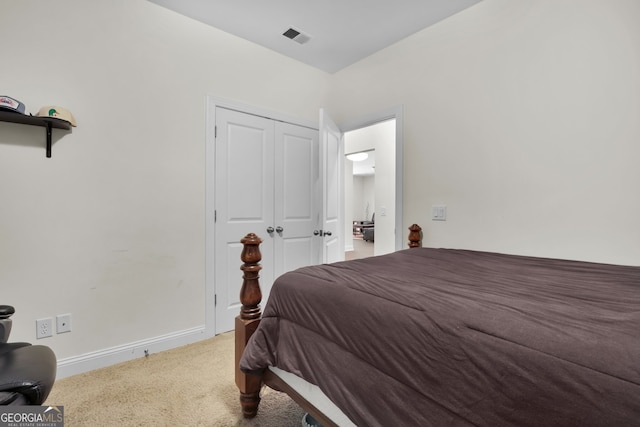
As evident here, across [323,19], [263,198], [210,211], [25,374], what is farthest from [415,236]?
[25,374]

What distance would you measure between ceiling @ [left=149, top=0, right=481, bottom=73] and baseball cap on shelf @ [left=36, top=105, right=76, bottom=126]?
44.5 inches

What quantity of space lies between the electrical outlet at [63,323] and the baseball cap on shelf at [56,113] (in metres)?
1.27

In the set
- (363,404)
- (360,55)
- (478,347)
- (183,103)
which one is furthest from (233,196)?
(478,347)

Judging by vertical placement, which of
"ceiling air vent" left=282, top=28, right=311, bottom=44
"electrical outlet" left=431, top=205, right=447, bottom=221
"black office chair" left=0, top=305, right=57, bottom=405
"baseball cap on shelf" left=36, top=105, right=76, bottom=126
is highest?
"ceiling air vent" left=282, top=28, right=311, bottom=44

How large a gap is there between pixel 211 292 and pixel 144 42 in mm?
2060

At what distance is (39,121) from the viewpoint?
5.97 ft

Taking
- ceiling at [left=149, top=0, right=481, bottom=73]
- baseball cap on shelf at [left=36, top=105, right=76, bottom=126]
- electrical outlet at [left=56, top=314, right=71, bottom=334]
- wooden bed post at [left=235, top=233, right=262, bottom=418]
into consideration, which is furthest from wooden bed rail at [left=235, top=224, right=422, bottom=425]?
ceiling at [left=149, top=0, right=481, bottom=73]

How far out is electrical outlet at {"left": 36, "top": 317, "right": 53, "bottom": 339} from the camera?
189 centimetres

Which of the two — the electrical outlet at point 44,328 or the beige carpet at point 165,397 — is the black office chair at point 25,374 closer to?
the beige carpet at point 165,397

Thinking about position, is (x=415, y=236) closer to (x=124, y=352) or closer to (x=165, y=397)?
(x=165, y=397)

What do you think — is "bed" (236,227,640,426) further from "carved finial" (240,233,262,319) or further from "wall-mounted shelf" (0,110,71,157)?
"wall-mounted shelf" (0,110,71,157)

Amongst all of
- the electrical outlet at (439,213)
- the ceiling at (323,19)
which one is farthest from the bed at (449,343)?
the ceiling at (323,19)

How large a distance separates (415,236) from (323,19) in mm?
1980

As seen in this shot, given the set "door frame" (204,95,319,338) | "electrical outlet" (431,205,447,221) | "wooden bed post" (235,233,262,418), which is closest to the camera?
"wooden bed post" (235,233,262,418)
